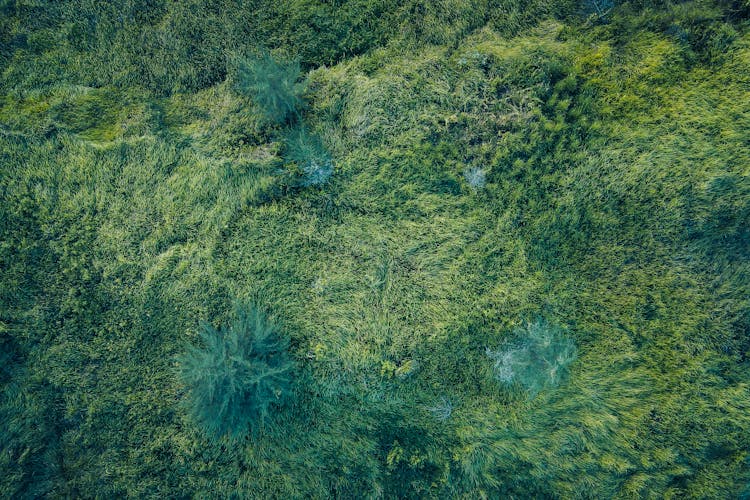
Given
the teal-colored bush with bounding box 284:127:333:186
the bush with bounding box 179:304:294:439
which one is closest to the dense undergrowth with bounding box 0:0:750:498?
the teal-colored bush with bounding box 284:127:333:186

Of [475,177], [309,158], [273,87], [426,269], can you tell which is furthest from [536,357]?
[273,87]

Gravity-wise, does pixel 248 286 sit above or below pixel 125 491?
above

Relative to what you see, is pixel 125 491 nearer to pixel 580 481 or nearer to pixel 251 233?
pixel 251 233

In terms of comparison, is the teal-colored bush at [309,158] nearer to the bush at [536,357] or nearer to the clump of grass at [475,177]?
the clump of grass at [475,177]

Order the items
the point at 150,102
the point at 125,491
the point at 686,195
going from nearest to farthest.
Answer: the point at 686,195 → the point at 125,491 → the point at 150,102

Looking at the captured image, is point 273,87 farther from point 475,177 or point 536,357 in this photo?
point 536,357

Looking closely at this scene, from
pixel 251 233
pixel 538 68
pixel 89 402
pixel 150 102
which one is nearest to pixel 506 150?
pixel 538 68

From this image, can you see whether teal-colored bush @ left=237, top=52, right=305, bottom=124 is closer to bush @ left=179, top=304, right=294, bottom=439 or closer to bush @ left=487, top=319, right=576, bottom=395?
bush @ left=179, top=304, right=294, bottom=439

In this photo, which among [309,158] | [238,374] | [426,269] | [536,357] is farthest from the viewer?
[309,158]
